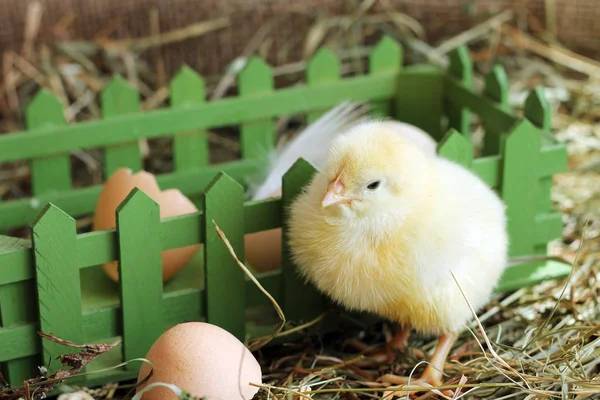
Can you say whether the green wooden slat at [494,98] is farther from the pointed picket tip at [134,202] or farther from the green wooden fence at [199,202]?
the pointed picket tip at [134,202]

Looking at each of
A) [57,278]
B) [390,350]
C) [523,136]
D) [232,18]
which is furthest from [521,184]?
[232,18]

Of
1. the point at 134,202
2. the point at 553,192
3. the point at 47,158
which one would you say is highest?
the point at 134,202

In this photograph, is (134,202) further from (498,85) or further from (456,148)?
(498,85)

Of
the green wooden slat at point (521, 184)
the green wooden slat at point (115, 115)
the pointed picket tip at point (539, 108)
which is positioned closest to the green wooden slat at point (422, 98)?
the pointed picket tip at point (539, 108)

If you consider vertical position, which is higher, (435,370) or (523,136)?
(523,136)

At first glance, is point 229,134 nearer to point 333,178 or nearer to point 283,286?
point 283,286
